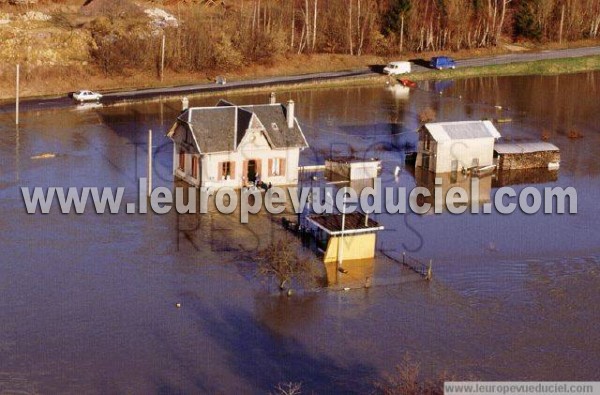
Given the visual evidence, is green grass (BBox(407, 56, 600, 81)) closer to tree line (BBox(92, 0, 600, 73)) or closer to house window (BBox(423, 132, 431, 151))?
tree line (BBox(92, 0, 600, 73))

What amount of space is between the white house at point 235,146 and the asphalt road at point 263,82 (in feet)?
47.1

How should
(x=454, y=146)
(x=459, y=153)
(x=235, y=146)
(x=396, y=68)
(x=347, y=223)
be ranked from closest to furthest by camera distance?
1. (x=347, y=223)
2. (x=235, y=146)
3. (x=454, y=146)
4. (x=459, y=153)
5. (x=396, y=68)

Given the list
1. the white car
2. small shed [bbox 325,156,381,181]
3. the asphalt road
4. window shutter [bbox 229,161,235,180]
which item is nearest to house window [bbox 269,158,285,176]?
window shutter [bbox 229,161,235,180]

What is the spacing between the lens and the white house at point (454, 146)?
42.1 m

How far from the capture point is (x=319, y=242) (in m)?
32.5

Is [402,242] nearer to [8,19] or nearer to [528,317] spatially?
[528,317]

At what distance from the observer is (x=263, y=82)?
59.0 m

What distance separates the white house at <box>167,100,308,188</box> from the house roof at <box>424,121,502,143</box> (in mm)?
6155

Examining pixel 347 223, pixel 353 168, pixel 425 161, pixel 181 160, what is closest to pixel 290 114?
pixel 353 168

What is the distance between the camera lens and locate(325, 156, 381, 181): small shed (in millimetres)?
40184

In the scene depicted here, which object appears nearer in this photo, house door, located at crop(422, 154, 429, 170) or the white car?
house door, located at crop(422, 154, 429, 170)

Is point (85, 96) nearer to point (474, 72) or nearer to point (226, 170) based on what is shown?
point (226, 170)

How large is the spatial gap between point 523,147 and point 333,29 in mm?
24927

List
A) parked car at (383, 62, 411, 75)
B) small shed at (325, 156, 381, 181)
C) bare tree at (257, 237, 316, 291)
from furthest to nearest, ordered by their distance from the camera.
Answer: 1. parked car at (383, 62, 411, 75)
2. small shed at (325, 156, 381, 181)
3. bare tree at (257, 237, 316, 291)
